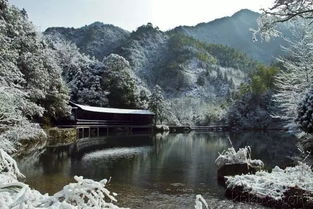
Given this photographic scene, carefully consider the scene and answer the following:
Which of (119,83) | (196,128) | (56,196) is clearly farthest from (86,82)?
(56,196)

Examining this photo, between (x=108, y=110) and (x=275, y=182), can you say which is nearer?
(x=275, y=182)

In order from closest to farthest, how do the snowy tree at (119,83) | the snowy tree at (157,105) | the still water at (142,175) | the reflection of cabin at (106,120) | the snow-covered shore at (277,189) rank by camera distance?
the snow-covered shore at (277,189) → the still water at (142,175) → the reflection of cabin at (106,120) → the snowy tree at (119,83) → the snowy tree at (157,105)

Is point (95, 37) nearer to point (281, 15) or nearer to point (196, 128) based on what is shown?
point (196, 128)

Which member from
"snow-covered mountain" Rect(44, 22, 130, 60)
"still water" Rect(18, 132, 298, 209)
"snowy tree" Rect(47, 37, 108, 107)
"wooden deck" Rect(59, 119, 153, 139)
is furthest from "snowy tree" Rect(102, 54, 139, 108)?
"snow-covered mountain" Rect(44, 22, 130, 60)

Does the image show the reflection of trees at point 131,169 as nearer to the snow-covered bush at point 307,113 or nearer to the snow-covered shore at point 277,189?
the snow-covered shore at point 277,189

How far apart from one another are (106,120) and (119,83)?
243 inches

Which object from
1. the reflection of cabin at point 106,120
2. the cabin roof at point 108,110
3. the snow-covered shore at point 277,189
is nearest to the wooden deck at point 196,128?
the reflection of cabin at point 106,120

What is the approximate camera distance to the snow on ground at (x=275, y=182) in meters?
10.4

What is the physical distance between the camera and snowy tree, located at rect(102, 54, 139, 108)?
174 ft

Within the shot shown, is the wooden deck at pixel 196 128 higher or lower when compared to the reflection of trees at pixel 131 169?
higher

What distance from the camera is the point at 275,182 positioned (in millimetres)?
11031

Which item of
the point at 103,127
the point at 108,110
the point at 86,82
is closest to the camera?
the point at 108,110

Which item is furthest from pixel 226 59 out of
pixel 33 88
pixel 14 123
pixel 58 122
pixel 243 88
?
pixel 14 123

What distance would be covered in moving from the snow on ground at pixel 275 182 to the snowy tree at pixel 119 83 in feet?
136
